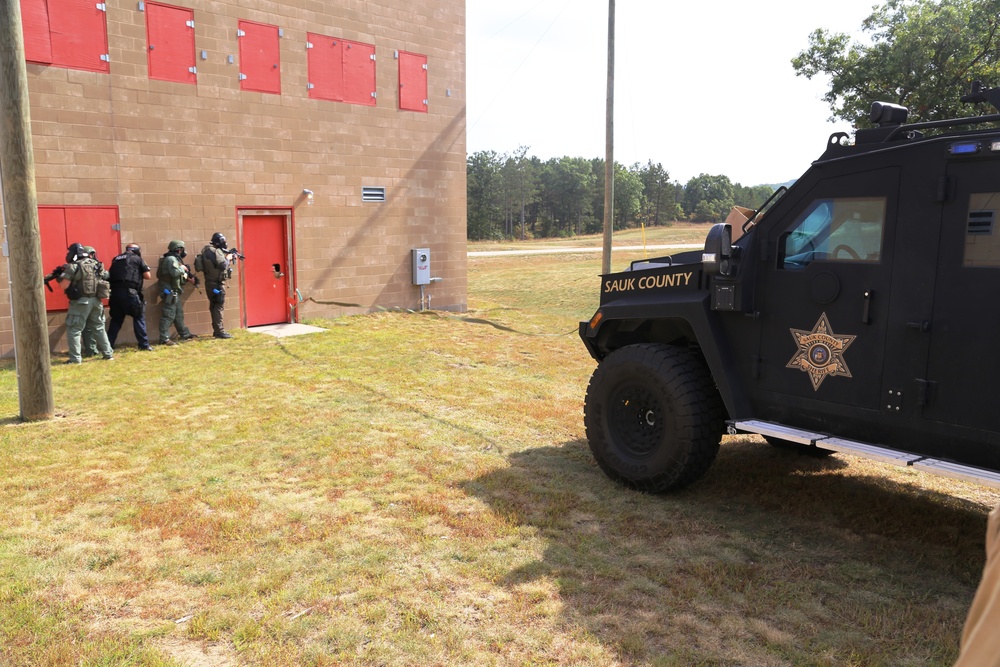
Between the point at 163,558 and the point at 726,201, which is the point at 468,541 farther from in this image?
the point at 726,201

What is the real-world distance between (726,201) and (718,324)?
356ft

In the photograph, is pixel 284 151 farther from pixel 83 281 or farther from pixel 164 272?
pixel 83 281

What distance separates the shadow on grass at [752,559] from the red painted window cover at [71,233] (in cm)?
876

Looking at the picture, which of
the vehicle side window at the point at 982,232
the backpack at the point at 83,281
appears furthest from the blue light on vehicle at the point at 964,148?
the backpack at the point at 83,281

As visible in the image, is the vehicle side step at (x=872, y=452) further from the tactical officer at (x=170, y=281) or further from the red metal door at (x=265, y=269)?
the red metal door at (x=265, y=269)

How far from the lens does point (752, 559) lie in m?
4.89

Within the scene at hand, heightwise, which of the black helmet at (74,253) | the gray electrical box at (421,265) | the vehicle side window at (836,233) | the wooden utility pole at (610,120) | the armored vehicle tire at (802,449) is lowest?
the armored vehicle tire at (802,449)

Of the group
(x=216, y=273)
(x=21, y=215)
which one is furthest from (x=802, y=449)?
(x=216, y=273)

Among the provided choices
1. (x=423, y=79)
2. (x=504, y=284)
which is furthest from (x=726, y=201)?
(x=423, y=79)

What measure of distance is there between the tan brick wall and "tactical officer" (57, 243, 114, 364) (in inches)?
34.2

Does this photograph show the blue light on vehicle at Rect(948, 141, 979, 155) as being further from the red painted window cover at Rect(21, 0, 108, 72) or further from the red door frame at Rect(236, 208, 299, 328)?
the red door frame at Rect(236, 208, 299, 328)

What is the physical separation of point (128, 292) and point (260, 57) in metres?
5.15

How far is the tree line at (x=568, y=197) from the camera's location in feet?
291

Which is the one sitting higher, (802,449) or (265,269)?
(265,269)
